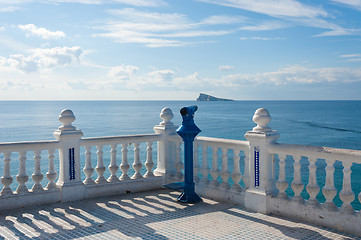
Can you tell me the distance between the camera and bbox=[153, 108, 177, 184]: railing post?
7.49 metres

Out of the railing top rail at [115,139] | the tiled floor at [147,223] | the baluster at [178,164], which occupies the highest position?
the railing top rail at [115,139]

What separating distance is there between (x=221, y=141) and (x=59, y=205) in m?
2.81

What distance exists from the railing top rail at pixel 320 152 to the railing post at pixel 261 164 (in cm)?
14

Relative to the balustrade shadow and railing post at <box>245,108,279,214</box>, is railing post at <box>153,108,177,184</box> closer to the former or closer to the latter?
railing post at <box>245,108,279,214</box>

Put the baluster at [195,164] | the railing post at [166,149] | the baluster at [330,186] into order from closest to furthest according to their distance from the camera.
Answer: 1. the baluster at [330,186]
2. the baluster at [195,164]
3. the railing post at [166,149]

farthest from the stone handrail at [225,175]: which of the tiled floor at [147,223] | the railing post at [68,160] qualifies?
the tiled floor at [147,223]

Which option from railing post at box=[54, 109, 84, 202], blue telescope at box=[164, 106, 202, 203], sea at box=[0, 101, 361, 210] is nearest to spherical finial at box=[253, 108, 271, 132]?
blue telescope at box=[164, 106, 202, 203]

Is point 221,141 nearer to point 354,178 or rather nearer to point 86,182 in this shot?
point 86,182

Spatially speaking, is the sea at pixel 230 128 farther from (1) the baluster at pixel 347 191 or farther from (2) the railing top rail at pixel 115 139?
(1) the baluster at pixel 347 191

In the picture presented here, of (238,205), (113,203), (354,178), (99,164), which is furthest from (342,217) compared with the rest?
(354,178)

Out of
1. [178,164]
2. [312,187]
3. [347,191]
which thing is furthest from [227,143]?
[347,191]

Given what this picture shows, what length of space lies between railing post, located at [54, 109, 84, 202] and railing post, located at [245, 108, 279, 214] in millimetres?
2875

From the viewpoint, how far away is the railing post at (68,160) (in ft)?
21.3

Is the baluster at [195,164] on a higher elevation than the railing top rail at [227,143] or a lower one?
lower
